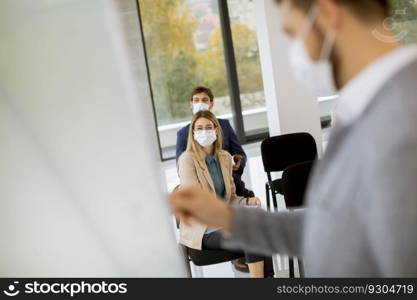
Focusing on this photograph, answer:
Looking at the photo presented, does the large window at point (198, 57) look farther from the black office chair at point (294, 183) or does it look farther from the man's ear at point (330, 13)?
the man's ear at point (330, 13)

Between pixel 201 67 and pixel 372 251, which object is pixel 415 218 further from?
pixel 201 67

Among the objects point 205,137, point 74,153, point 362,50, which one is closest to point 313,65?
point 362,50

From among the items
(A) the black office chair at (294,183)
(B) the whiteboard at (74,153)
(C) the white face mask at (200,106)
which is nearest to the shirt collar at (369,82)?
(B) the whiteboard at (74,153)

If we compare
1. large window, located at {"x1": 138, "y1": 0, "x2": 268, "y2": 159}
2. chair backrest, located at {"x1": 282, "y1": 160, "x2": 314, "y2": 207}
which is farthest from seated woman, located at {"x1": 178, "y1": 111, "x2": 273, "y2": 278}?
large window, located at {"x1": 138, "y1": 0, "x2": 268, "y2": 159}

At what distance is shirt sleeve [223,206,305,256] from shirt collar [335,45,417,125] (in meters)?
0.26

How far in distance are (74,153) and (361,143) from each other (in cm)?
79

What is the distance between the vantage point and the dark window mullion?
511 cm

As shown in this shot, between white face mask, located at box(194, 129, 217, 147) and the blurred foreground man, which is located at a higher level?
the blurred foreground man

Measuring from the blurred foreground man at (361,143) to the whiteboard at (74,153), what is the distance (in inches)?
22.8

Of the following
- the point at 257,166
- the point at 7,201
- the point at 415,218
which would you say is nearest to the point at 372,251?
the point at 415,218

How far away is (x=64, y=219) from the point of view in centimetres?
126

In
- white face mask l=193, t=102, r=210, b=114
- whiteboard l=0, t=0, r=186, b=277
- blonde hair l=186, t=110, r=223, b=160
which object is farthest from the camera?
white face mask l=193, t=102, r=210, b=114

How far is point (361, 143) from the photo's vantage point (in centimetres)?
64

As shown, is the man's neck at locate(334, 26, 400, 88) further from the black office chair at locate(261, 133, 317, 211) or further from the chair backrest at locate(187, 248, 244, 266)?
the black office chair at locate(261, 133, 317, 211)
